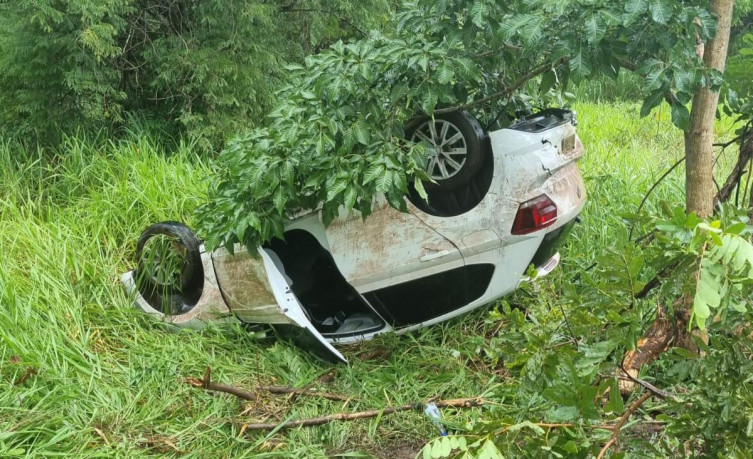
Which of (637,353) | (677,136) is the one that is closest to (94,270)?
(637,353)

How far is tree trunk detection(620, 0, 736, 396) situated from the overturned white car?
3.13ft

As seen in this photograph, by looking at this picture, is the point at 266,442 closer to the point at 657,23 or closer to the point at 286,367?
the point at 286,367

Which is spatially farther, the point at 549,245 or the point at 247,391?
the point at 549,245

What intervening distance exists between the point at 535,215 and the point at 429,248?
0.54m

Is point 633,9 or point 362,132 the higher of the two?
point 633,9

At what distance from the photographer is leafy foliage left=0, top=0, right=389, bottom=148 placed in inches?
222

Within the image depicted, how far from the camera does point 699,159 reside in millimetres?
2762

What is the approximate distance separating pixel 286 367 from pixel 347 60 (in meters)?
1.62

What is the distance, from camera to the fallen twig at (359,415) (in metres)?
3.43

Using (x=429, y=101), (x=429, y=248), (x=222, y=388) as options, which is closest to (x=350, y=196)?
(x=429, y=101)

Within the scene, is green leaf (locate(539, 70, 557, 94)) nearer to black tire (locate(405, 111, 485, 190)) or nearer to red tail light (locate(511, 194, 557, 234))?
black tire (locate(405, 111, 485, 190))

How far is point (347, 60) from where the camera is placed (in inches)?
132

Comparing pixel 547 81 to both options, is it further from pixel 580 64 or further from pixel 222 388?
pixel 222 388

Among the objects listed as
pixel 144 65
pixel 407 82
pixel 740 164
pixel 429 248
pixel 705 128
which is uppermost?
pixel 407 82
